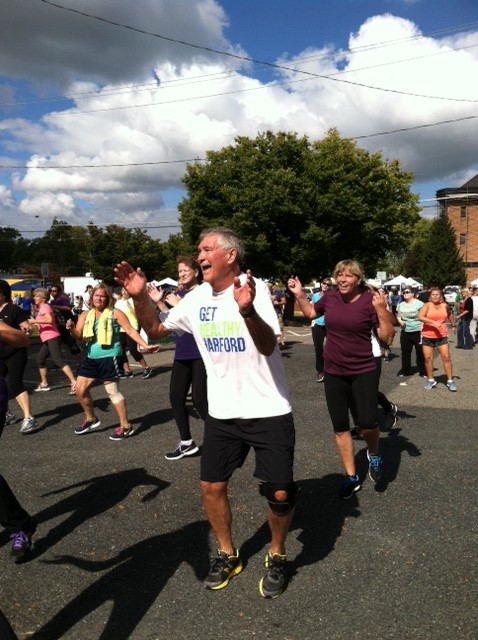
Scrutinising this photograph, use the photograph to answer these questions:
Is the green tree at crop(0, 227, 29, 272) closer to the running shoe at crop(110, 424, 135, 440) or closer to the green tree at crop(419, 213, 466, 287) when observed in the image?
the green tree at crop(419, 213, 466, 287)

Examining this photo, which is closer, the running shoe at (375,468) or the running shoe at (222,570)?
the running shoe at (222,570)

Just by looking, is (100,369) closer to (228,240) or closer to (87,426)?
(87,426)

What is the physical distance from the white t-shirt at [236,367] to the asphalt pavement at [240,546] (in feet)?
3.37

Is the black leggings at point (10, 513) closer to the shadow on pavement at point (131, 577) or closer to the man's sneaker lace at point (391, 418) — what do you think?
the shadow on pavement at point (131, 577)

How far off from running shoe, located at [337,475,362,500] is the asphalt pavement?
3.0 inches

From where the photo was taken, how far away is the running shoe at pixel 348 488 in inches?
170

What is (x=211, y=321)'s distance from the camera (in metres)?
3.03

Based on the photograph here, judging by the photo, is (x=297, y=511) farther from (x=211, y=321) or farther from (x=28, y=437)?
(x=28, y=437)

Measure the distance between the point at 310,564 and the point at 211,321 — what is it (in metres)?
1.61

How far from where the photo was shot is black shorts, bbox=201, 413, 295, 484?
116 inches

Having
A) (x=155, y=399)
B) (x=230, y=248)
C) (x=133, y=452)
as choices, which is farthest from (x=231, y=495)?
(x=155, y=399)

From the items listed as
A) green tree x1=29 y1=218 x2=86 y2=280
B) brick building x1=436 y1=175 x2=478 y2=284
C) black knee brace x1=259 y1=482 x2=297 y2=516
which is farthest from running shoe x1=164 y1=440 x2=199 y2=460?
green tree x1=29 y1=218 x2=86 y2=280

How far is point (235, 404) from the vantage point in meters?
2.98

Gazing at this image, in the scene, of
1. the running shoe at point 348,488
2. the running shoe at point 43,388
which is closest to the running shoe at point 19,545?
the running shoe at point 348,488
